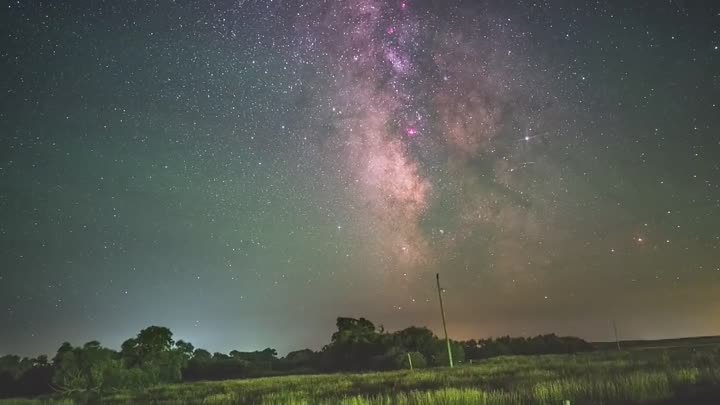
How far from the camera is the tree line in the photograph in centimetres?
3280

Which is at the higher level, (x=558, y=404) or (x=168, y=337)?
(x=168, y=337)

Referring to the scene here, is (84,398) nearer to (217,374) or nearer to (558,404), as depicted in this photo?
(558,404)

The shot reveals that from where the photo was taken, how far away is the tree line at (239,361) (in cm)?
3280

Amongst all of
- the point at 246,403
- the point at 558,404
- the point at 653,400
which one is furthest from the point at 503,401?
the point at 246,403

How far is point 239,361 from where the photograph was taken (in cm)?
6906

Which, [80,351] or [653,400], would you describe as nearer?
[653,400]

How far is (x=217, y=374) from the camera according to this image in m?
65.3

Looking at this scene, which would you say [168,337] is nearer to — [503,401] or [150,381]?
[150,381]

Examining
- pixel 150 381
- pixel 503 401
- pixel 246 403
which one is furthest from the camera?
pixel 150 381

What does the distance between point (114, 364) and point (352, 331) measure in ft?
131

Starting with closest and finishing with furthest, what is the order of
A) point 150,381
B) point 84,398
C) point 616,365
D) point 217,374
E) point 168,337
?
1. point 616,365
2. point 84,398
3. point 150,381
4. point 168,337
5. point 217,374

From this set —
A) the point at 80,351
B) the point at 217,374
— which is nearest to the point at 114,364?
the point at 80,351

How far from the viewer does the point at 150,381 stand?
37.1m

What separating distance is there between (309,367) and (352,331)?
7674 mm
